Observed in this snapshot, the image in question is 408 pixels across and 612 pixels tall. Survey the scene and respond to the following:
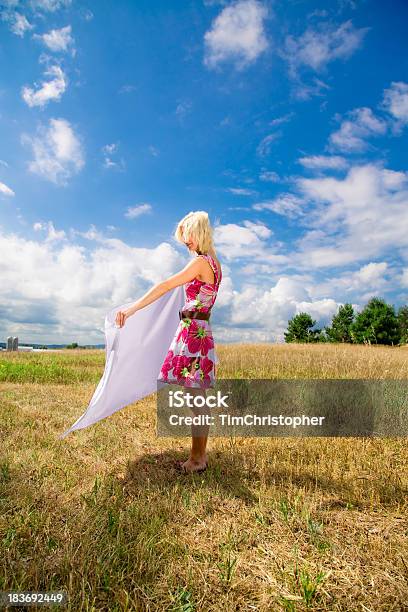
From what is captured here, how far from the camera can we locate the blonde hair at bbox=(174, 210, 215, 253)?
3.58 meters

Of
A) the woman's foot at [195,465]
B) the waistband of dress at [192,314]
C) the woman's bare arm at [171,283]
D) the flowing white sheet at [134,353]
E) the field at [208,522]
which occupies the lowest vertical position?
the field at [208,522]

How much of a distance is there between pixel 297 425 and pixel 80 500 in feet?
10.5

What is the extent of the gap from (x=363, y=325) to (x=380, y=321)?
2.68 metres

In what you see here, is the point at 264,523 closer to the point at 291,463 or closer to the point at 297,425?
the point at 291,463

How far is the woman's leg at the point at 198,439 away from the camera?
3766mm

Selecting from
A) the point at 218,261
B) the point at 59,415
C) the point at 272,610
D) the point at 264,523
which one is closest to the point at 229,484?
the point at 264,523

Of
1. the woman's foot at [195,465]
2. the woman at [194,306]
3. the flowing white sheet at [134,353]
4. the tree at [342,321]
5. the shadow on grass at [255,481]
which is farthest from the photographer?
the tree at [342,321]

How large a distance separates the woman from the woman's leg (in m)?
0.02

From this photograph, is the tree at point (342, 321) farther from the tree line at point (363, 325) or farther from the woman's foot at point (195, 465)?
the woman's foot at point (195, 465)

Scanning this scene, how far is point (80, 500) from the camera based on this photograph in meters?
3.28

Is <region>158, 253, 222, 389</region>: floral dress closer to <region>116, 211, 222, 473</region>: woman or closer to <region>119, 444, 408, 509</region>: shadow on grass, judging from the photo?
<region>116, 211, 222, 473</region>: woman

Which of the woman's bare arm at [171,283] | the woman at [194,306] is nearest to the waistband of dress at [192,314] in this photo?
the woman at [194,306]

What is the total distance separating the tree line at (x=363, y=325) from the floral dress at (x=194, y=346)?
129 feet

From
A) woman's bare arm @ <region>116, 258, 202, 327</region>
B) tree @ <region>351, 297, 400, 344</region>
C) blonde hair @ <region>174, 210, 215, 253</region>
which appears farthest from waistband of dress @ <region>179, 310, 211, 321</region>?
tree @ <region>351, 297, 400, 344</region>
